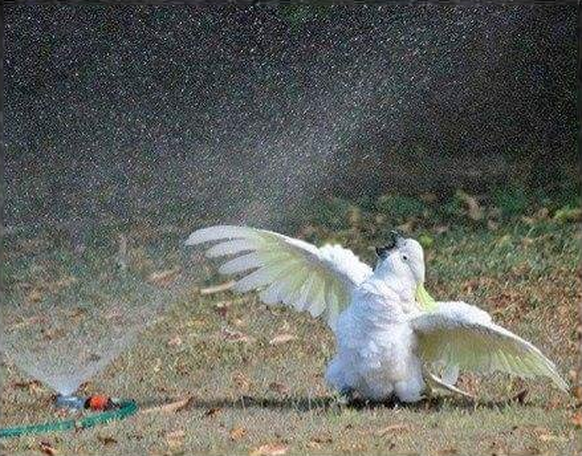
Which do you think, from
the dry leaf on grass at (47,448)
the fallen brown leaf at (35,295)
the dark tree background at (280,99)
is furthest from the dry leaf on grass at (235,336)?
the dark tree background at (280,99)

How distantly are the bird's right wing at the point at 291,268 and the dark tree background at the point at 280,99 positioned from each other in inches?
158

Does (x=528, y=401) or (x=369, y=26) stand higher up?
(x=369, y=26)

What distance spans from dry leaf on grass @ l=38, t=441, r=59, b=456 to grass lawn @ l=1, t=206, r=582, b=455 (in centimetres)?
2

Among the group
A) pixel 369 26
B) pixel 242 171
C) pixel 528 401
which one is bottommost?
pixel 528 401

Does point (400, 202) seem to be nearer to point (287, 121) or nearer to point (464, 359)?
point (287, 121)

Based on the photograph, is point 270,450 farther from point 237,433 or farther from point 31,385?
point 31,385

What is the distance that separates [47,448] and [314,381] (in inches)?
61.1

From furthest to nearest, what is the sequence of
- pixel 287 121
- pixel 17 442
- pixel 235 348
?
pixel 287 121
pixel 235 348
pixel 17 442

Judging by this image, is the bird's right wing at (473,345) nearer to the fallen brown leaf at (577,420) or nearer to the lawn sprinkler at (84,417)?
the fallen brown leaf at (577,420)

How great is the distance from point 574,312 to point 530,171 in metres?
3.41

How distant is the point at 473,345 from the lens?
645cm

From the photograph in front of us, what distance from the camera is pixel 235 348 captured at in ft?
26.3

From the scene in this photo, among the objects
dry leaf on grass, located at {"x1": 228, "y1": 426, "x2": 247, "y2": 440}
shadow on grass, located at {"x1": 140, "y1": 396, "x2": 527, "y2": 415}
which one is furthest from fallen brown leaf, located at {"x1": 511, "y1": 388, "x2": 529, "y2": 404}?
dry leaf on grass, located at {"x1": 228, "y1": 426, "x2": 247, "y2": 440}

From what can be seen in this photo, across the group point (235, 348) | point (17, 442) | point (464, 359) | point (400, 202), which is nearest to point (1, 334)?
point (235, 348)
